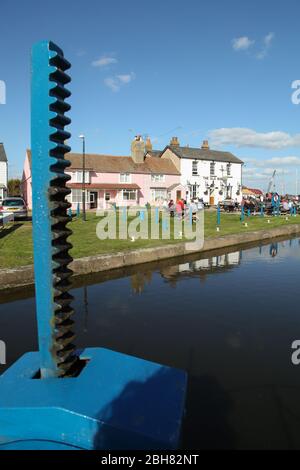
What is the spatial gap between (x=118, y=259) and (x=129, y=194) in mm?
31436

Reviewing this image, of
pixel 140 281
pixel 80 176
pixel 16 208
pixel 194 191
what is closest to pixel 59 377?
pixel 140 281

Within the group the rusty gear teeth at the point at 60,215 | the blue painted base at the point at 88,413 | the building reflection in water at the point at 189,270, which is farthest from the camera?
the building reflection in water at the point at 189,270

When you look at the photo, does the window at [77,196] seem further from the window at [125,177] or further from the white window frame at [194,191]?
the white window frame at [194,191]

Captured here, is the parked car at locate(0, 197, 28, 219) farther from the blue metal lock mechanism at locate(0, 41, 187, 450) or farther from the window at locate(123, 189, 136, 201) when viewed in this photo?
the blue metal lock mechanism at locate(0, 41, 187, 450)

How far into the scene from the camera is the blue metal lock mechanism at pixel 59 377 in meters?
1.91

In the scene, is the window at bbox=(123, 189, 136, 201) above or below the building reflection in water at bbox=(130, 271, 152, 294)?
above

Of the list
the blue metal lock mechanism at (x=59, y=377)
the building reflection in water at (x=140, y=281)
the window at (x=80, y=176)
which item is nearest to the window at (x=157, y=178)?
the window at (x=80, y=176)

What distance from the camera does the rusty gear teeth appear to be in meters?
2.09

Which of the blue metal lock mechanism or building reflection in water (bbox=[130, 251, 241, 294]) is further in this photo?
building reflection in water (bbox=[130, 251, 241, 294])

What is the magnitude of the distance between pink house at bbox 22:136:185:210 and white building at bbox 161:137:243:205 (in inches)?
54.5

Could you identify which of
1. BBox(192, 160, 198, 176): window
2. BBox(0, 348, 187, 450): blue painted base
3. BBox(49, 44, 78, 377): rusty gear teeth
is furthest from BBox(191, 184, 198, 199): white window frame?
BBox(0, 348, 187, 450): blue painted base

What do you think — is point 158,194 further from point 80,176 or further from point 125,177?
point 80,176

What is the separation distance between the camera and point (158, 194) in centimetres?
4525

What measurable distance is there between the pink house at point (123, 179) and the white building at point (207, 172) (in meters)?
1.38
